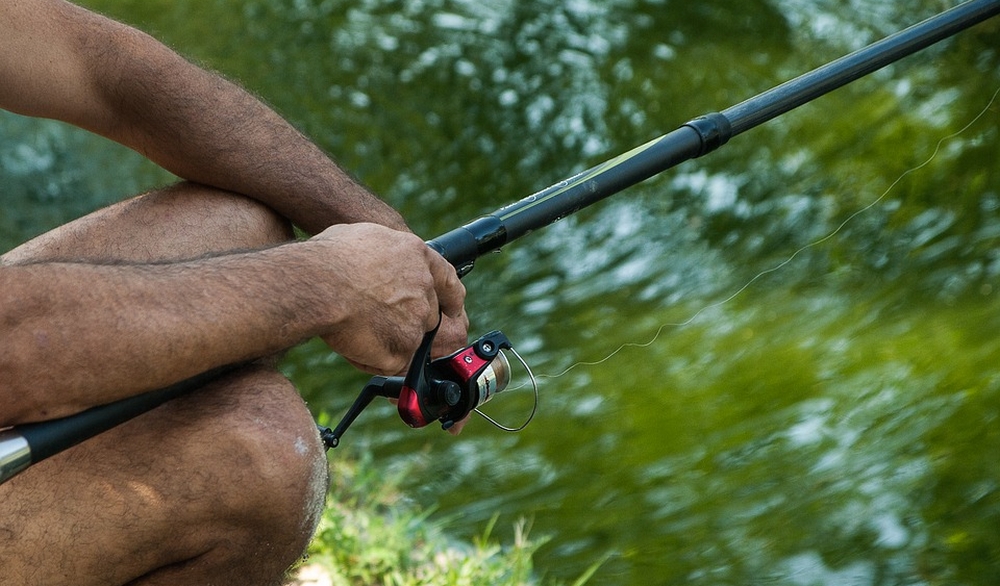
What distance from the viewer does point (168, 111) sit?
186cm

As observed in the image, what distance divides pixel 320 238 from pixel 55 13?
627 millimetres

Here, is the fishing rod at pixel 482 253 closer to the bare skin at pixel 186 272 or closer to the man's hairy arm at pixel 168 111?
the bare skin at pixel 186 272

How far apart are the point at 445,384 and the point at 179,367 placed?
0.38 metres

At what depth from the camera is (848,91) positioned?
4160 mm

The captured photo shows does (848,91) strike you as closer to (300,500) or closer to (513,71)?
(513,71)

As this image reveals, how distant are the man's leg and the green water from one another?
1.07 m

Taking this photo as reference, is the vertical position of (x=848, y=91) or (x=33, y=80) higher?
(x=33, y=80)

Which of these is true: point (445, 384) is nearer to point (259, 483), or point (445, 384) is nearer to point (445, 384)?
point (445, 384)

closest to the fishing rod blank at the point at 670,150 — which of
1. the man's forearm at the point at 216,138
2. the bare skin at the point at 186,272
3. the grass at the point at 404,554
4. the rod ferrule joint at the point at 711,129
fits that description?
the rod ferrule joint at the point at 711,129

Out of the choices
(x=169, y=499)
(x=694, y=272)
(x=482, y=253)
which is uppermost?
(x=482, y=253)

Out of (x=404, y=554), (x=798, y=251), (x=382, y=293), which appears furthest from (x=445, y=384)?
(x=798, y=251)

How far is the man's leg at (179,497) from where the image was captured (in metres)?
1.41

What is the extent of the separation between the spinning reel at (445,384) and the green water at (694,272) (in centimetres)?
85

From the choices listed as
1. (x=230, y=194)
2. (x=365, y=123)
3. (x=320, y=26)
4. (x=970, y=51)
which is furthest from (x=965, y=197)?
(x=320, y=26)
